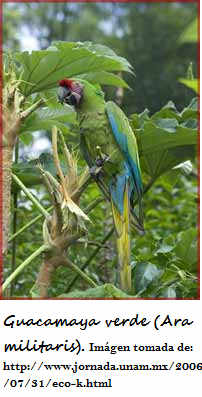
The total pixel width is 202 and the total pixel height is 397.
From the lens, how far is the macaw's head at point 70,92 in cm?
140

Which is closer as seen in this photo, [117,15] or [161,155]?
[161,155]

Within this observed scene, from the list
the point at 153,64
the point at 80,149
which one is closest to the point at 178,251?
the point at 80,149

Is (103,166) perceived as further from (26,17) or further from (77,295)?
(26,17)

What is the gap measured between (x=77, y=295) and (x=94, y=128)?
1.64ft

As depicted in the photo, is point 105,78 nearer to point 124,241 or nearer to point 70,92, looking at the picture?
A: point 70,92

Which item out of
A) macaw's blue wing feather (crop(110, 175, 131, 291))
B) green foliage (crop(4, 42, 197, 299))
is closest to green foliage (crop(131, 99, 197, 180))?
green foliage (crop(4, 42, 197, 299))

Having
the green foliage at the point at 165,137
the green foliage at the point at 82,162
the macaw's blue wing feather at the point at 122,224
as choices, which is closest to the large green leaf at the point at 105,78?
the green foliage at the point at 82,162

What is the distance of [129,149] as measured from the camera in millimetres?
1439

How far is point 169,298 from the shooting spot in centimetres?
132

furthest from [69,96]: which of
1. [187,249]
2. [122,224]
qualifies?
[187,249]

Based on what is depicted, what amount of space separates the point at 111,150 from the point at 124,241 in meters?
0.29

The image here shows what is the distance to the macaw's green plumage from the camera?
4.57 ft

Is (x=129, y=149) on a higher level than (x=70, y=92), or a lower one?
lower

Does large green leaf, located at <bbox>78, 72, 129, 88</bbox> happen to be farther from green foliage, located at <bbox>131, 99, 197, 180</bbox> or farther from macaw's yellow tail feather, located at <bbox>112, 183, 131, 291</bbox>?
macaw's yellow tail feather, located at <bbox>112, 183, 131, 291</bbox>
